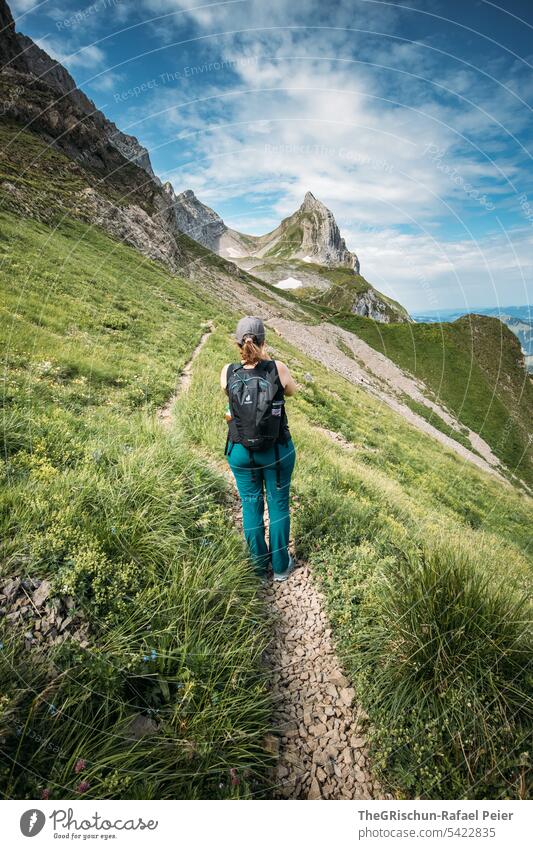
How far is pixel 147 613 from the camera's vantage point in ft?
10.3

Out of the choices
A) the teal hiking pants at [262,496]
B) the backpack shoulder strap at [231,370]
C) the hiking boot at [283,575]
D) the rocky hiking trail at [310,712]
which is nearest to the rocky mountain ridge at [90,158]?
the backpack shoulder strap at [231,370]

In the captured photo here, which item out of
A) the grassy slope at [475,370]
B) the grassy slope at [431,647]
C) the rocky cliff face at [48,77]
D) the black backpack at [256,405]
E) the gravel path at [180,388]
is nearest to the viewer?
the grassy slope at [431,647]

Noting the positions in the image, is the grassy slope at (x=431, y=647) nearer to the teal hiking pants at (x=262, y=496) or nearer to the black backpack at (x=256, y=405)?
the teal hiking pants at (x=262, y=496)

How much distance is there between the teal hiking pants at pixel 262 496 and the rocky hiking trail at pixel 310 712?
0.47m

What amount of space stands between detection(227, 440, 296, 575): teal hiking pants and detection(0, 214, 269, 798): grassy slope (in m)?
0.36

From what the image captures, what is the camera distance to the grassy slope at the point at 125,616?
2385mm

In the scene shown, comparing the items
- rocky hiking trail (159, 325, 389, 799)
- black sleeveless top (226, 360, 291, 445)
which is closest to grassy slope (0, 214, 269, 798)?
rocky hiking trail (159, 325, 389, 799)

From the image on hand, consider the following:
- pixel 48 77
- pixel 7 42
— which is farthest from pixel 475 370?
pixel 48 77

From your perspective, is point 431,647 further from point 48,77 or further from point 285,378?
point 48,77

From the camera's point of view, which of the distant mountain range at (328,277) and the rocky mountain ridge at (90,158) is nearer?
the rocky mountain ridge at (90,158)
